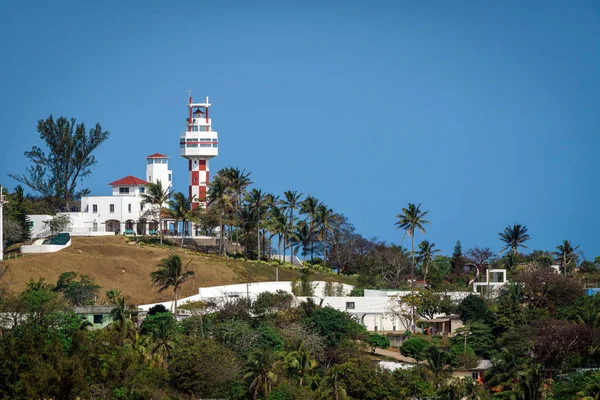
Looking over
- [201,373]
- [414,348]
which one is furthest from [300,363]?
[414,348]

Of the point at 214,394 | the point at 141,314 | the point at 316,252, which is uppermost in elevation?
the point at 316,252

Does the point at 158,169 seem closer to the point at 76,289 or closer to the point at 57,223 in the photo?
the point at 57,223

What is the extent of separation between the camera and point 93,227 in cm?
10644

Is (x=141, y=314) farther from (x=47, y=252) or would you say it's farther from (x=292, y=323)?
(x=47, y=252)

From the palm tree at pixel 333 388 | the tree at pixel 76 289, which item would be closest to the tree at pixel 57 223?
the tree at pixel 76 289

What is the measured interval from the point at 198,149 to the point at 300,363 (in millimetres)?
57445

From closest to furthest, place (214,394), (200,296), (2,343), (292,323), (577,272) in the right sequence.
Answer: (2,343)
(214,394)
(292,323)
(200,296)
(577,272)

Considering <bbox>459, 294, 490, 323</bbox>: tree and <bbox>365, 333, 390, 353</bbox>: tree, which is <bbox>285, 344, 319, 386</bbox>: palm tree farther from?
<bbox>459, 294, 490, 323</bbox>: tree

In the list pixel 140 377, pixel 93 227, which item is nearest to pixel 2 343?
pixel 140 377

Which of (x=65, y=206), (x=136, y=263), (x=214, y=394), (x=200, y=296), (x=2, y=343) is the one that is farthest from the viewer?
(x=65, y=206)

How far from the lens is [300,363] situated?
6525 centimetres

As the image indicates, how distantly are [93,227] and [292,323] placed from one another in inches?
1377

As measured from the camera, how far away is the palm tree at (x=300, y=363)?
6494cm

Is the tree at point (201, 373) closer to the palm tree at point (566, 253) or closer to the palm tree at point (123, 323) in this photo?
the palm tree at point (123, 323)
